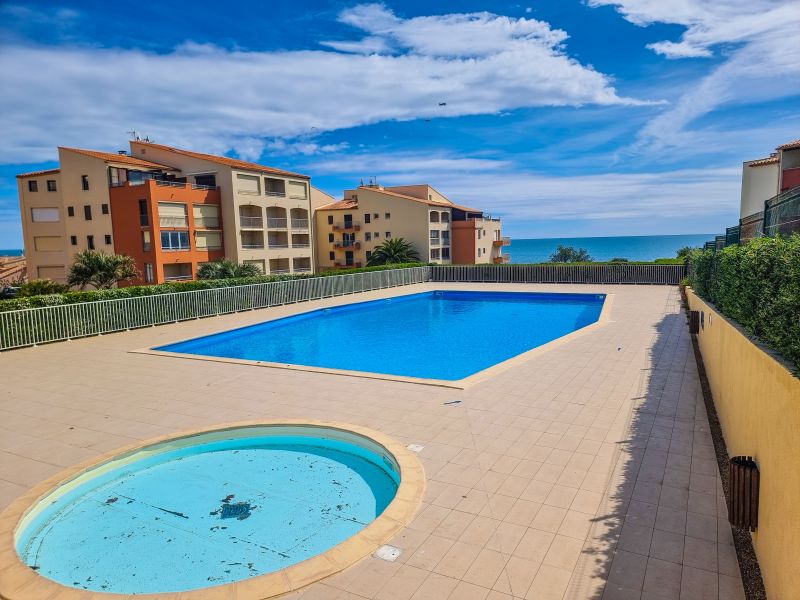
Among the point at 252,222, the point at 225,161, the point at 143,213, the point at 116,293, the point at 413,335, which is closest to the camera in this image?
the point at 116,293

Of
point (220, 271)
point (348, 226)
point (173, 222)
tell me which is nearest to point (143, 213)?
point (173, 222)

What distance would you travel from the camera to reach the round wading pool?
448cm

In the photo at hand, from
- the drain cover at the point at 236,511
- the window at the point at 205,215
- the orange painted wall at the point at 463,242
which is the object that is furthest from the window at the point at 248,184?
the drain cover at the point at 236,511

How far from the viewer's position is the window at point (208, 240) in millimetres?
34656

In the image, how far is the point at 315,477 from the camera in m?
6.23

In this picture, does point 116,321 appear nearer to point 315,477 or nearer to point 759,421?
point 315,477

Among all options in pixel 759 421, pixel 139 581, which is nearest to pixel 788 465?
pixel 759 421

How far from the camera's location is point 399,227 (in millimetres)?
46062

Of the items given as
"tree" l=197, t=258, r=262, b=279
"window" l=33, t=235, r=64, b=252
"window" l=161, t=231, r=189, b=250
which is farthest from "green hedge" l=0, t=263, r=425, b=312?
"window" l=33, t=235, r=64, b=252

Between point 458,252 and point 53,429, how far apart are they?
4354 cm

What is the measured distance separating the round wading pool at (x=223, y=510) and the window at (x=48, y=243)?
127ft

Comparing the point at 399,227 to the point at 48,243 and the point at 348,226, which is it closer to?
the point at 348,226

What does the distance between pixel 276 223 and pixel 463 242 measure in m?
18.8

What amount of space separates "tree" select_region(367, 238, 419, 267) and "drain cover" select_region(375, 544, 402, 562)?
124 feet
